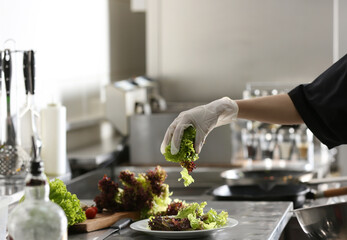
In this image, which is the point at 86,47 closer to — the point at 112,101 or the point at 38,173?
the point at 112,101

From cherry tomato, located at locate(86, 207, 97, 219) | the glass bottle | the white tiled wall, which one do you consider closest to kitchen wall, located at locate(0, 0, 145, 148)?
the white tiled wall

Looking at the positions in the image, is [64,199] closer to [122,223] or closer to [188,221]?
[122,223]

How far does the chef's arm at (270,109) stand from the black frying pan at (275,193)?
2.28 feet

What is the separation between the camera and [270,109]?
2.32 m

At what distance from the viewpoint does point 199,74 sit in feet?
Result: 16.5

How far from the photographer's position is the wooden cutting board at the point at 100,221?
2.23 metres

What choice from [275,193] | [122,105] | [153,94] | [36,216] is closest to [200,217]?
[36,216]

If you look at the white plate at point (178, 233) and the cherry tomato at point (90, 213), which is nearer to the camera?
A: the white plate at point (178, 233)

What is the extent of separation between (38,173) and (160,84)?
3590 mm

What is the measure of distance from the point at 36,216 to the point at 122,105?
3.11 m

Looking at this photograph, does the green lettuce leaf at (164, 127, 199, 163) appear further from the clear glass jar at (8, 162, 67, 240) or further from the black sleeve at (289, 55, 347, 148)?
the clear glass jar at (8, 162, 67, 240)

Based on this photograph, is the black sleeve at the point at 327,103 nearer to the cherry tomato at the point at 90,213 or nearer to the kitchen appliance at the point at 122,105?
the cherry tomato at the point at 90,213

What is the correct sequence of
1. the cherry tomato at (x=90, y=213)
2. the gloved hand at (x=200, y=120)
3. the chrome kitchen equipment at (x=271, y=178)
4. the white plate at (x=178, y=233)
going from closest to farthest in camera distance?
the white plate at (x=178, y=233)
the gloved hand at (x=200, y=120)
the cherry tomato at (x=90, y=213)
the chrome kitchen equipment at (x=271, y=178)

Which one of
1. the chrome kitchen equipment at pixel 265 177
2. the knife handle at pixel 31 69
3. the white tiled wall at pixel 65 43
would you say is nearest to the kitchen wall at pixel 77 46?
the white tiled wall at pixel 65 43
